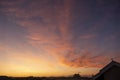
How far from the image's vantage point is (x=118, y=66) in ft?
59.7

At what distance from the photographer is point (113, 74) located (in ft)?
62.0

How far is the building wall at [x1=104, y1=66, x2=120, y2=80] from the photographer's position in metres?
18.5

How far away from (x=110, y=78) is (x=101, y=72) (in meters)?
1.10

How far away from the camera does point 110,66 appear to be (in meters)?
19.0

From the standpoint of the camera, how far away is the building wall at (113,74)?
18500 mm

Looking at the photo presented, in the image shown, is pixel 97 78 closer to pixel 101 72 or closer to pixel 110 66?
pixel 101 72

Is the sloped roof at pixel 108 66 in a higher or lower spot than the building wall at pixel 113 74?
higher

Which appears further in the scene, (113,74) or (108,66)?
(108,66)

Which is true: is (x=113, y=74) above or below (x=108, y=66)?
below

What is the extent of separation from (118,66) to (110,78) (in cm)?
169

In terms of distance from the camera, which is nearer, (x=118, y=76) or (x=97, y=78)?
(x=118, y=76)

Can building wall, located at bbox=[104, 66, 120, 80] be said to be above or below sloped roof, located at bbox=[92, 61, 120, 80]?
below

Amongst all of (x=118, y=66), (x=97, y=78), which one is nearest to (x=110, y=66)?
(x=118, y=66)

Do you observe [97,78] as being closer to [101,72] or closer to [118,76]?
[101,72]
